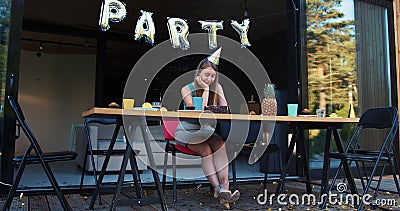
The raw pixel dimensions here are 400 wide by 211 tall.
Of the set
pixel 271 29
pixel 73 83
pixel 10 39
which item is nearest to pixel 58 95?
pixel 73 83

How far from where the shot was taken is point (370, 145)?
4914 mm

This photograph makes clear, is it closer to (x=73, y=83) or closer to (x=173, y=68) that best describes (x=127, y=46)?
(x=173, y=68)

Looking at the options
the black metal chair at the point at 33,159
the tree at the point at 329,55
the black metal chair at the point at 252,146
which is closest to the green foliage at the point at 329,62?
the tree at the point at 329,55

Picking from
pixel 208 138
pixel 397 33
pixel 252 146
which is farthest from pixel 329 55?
pixel 208 138

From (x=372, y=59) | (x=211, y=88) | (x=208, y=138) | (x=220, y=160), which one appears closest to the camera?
(x=220, y=160)

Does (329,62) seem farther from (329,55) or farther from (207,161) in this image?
(207,161)

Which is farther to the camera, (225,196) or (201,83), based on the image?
(201,83)

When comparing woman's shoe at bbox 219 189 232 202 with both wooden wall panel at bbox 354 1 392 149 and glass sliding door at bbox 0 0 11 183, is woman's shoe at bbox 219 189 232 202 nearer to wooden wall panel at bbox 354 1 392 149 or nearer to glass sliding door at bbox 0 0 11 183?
glass sliding door at bbox 0 0 11 183

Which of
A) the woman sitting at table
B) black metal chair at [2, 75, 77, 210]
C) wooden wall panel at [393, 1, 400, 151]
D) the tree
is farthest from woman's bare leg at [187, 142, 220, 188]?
wooden wall panel at [393, 1, 400, 151]

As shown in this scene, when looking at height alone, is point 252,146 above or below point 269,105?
below

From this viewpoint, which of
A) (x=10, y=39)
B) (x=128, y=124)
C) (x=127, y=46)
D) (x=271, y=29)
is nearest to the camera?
(x=128, y=124)

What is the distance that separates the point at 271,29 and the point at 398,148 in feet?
11.5

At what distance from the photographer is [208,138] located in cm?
280

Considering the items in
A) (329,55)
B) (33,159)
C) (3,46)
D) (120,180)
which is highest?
(329,55)
